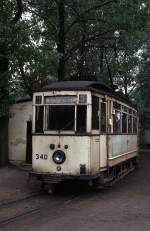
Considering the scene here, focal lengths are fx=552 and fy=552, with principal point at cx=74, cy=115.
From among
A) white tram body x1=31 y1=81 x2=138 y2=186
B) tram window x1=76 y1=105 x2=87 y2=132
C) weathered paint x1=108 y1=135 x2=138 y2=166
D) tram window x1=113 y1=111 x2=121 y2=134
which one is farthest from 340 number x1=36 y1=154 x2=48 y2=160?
tram window x1=113 y1=111 x2=121 y2=134

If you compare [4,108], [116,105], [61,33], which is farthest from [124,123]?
[61,33]

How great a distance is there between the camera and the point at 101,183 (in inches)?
663

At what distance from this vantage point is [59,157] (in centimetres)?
1595

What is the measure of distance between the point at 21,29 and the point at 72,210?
29.4 ft

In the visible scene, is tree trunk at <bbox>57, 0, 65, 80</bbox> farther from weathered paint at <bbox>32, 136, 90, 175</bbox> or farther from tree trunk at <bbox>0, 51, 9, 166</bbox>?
weathered paint at <bbox>32, 136, 90, 175</bbox>

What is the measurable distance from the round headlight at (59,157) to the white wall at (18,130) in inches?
332

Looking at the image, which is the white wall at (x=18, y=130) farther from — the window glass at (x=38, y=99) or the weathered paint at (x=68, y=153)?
the weathered paint at (x=68, y=153)

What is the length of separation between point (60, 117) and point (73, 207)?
3.29 meters

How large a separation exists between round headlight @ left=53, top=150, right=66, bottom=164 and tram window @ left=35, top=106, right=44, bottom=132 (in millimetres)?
909

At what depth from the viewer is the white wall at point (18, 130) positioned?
24.3 m

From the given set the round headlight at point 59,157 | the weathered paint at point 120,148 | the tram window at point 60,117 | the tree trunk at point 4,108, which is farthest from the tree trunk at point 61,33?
the round headlight at point 59,157

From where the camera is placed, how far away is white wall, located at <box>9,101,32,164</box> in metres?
24.3

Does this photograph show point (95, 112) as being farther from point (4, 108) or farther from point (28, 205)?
point (4, 108)

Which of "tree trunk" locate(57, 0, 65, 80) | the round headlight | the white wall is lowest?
the round headlight
